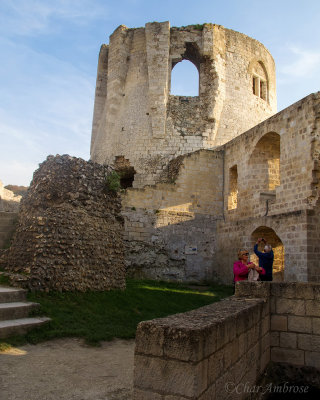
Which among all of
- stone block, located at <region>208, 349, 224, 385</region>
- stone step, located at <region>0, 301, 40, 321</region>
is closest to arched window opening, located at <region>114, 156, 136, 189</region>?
stone step, located at <region>0, 301, 40, 321</region>

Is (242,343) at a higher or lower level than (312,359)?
higher

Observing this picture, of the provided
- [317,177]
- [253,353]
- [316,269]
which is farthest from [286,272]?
[253,353]

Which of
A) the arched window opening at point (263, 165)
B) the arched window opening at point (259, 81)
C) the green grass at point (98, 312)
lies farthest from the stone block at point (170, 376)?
the arched window opening at point (259, 81)

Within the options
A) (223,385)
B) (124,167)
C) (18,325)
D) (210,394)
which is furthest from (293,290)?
(124,167)

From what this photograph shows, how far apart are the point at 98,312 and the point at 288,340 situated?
10.9ft

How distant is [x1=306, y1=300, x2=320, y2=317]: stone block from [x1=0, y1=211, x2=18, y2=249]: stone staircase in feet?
24.1

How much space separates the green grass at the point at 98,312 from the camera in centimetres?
531

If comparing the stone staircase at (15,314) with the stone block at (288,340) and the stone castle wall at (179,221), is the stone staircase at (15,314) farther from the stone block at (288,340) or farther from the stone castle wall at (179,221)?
the stone castle wall at (179,221)

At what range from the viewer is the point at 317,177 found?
32.0ft

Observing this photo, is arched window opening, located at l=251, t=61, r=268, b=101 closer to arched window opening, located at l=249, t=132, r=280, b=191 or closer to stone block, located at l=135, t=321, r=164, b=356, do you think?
arched window opening, located at l=249, t=132, r=280, b=191

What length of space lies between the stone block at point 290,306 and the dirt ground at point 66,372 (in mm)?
2127

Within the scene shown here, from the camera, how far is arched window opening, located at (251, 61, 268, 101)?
18688 mm

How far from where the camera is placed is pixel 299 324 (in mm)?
4730

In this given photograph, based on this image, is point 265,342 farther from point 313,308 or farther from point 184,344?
point 184,344
